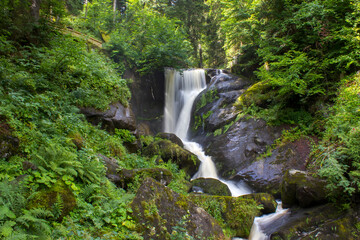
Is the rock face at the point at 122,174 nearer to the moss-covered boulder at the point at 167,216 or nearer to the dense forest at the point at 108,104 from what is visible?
the dense forest at the point at 108,104

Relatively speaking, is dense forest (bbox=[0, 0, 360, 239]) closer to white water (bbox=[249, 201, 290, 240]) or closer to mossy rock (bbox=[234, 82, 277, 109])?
mossy rock (bbox=[234, 82, 277, 109])

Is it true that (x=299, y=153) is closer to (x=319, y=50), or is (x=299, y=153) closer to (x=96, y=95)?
(x=319, y=50)

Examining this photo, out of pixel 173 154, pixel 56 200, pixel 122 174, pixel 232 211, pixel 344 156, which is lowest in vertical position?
pixel 232 211

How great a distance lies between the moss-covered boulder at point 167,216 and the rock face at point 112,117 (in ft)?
15.0

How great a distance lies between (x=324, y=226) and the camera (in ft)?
16.5

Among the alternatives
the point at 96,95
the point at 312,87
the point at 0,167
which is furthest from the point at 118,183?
the point at 312,87

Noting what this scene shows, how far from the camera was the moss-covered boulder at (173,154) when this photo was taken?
9789 millimetres

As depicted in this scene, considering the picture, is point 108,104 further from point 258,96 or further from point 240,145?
point 258,96

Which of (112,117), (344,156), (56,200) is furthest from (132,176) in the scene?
(344,156)

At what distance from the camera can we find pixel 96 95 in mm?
8016

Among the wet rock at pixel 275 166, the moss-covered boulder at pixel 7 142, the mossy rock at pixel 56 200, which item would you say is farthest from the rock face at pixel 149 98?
the mossy rock at pixel 56 200

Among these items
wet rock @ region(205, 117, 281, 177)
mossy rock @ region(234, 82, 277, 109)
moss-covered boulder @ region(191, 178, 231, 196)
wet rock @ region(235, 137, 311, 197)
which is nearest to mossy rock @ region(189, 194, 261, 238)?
moss-covered boulder @ region(191, 178, 231, 196)

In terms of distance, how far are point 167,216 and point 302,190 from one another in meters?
4.40

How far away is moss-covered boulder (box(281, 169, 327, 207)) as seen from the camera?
5863mm
